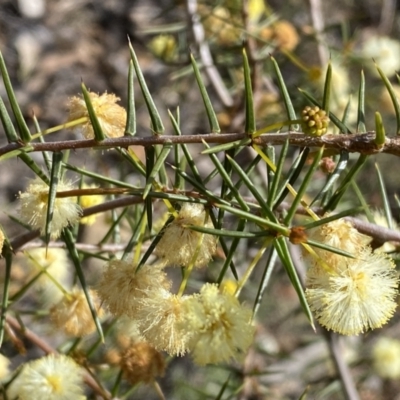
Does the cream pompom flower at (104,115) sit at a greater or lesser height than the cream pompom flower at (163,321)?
greater

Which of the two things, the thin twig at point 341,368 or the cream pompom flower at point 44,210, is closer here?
Answer: the cream pompom flower at point 44,210

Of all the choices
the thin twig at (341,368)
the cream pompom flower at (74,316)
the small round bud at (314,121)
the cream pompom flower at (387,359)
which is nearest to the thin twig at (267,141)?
the small round bud at (314,121)

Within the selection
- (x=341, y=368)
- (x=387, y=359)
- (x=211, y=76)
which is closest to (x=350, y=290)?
(x=341, y=368)

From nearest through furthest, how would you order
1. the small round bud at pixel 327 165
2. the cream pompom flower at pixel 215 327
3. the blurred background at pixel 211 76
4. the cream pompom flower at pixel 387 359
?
the cream pompom flower at pixel 215 327
the small round bud at pixel 327 165
the blurred background at pixel 211 76
the cream pompom flower at pixel 387 359

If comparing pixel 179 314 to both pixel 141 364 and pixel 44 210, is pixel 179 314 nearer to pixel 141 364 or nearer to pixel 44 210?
pixel 44 210

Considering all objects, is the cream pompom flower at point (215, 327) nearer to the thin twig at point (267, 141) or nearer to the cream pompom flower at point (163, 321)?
the cream pompom flower at point (163, 321)

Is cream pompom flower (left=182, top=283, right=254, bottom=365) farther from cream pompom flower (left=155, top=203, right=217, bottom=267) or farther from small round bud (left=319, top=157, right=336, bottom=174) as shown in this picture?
small round bud (left=319, top=157, right=336, bottom=174)

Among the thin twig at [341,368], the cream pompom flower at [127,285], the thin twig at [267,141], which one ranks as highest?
the thin twig at [267,141]

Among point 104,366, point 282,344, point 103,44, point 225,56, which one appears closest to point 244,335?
point 104,366
